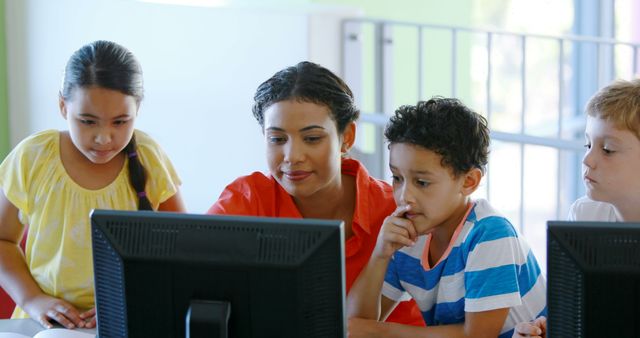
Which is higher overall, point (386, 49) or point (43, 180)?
point (386, 49)

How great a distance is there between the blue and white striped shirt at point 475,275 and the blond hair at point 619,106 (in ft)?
0.96

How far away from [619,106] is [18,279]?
1254mm

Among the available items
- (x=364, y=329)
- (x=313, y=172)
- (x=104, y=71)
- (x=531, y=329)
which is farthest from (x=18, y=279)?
(x=531, y=329)

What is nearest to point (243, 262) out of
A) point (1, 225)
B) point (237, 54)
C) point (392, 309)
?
point (392, 309)

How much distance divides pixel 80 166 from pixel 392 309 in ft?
2.44

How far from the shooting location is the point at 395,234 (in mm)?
1807

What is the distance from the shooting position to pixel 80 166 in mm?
2203

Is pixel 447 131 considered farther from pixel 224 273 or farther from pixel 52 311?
pixel 52 311

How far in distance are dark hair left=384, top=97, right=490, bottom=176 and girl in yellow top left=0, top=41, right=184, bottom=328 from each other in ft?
1.93

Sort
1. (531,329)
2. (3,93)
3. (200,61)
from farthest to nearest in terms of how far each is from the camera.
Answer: (3,93) < (200,61) < (531,329)

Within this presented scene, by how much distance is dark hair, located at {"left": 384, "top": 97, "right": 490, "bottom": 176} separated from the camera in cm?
182

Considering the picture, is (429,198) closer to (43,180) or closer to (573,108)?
(43,180)

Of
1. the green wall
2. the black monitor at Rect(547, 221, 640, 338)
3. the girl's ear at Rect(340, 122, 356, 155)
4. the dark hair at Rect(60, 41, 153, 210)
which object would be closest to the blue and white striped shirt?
the girl's ear at Rect(340, 122, 356, 155)

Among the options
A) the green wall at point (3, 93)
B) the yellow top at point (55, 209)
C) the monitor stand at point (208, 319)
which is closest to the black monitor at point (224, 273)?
the monitor stand at point (208, 319)
